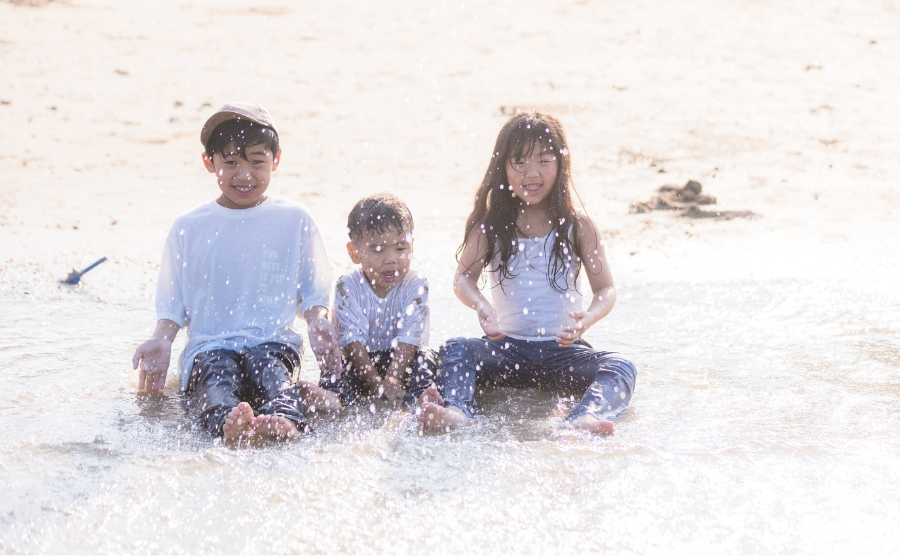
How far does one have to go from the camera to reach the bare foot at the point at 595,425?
3248mm

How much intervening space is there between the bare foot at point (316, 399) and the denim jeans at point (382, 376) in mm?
144

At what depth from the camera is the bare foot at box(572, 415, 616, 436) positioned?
10.7 ft

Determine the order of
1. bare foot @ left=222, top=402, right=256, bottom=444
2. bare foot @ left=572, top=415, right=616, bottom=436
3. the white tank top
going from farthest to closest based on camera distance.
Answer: the white tank top < bare foot @ left=572, top=415, right=616, bottom=436 < bare foot @ left=222, top=402, right=256, bottom=444

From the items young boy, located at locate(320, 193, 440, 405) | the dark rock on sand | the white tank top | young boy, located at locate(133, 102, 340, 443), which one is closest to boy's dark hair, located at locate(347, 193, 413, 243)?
young boy, located at locate(320, 193, 440, 405)

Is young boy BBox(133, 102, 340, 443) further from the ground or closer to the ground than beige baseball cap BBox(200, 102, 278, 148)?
closer to the ground

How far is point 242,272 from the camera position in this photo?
12.3 feet

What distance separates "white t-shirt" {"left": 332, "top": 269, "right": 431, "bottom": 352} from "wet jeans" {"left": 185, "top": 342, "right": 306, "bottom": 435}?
243mm

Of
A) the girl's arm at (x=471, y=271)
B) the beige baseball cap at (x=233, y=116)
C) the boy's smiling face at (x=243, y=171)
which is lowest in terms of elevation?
the girl's arm at (x=471, y=271)

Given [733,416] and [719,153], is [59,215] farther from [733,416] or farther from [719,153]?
[719,153]

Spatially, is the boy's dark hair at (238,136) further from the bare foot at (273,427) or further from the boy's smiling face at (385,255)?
the bare foot at (273,427)

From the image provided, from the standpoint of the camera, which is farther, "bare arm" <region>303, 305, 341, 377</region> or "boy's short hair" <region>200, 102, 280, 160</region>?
"boy's short hair" <region>200, 102, 280, 160</region>

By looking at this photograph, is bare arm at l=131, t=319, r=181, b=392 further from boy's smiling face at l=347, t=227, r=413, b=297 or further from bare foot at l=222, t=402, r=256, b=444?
boy's smiling face at l=347, t=227, r=413, b=297

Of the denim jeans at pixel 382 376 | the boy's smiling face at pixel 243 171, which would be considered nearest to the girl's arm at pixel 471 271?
the denim jeans at pixel 382 376

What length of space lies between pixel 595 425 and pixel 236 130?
163 cm
